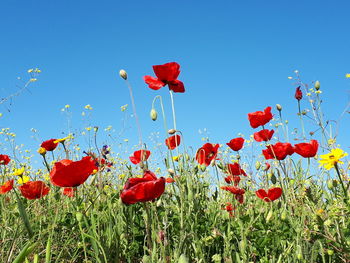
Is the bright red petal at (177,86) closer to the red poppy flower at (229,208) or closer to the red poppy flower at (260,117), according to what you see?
the red poppy flower at (260,117)

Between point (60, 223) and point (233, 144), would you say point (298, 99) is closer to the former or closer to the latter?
point (233, 144)

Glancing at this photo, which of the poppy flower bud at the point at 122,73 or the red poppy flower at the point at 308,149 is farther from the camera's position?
the red poppy flower at the point at 308,149

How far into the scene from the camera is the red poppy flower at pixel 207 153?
2.34m

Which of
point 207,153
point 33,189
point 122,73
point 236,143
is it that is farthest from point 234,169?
point 33,189

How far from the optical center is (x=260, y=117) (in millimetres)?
2480

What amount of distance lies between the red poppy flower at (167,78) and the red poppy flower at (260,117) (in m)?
0.63

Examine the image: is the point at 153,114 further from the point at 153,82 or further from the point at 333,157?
the point at 333,157

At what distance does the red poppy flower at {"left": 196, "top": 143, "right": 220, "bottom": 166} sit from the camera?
2338 millimetres

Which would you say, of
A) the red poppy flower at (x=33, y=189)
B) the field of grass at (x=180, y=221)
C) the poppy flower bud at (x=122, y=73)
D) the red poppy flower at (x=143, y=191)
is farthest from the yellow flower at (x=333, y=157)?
the red poppy flower at (x=33, y=189)

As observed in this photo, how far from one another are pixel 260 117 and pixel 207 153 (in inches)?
16.9

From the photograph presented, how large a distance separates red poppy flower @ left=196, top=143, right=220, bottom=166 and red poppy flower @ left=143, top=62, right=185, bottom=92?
460 millimetres

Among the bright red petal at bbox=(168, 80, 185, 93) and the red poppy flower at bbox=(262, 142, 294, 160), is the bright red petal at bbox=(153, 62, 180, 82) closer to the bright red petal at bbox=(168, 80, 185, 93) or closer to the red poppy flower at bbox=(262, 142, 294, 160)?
the bright red petal at bbox=(168, 80, 185, 93)

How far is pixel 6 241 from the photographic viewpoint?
2.13 m

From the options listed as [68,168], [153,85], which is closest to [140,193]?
[68,168]
